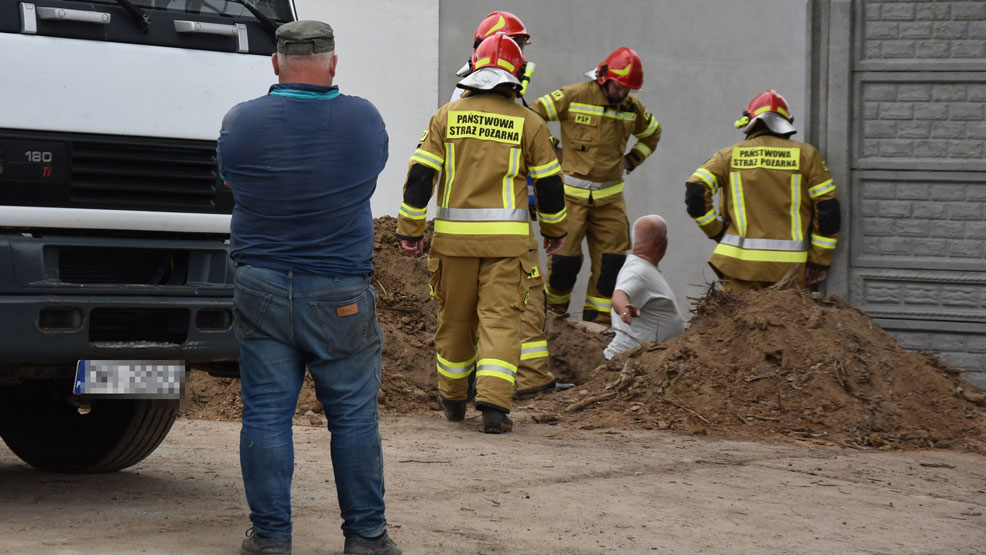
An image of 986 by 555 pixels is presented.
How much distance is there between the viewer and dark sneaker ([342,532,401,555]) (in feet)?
14.6

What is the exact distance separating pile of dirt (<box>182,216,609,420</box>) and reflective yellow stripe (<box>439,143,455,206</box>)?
1.74 metres

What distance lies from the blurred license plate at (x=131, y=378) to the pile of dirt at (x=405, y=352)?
3.14 metres

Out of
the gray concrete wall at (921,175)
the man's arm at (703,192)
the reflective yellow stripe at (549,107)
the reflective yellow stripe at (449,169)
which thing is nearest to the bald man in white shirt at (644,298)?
the man's arm at (703,192)

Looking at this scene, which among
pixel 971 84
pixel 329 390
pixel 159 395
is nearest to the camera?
pixel 329 390

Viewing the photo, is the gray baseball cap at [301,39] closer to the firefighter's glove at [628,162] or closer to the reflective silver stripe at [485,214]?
the reflective silver stripe at [485,214]

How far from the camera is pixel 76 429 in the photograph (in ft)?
20.2

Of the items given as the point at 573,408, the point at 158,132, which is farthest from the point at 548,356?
the point at 158,132

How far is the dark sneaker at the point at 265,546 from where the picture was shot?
4375 millimetres

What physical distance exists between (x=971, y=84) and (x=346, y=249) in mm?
6524

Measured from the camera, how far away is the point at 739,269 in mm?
9727

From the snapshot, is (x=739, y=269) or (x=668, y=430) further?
(x=739, y=269)

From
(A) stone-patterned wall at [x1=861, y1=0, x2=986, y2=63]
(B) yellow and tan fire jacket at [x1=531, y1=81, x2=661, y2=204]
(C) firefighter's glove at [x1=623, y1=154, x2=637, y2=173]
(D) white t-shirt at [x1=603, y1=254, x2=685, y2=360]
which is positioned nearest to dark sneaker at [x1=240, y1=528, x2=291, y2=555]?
(D) white t-shirt at [x1=603, y1=254, x2=685, y2=360]

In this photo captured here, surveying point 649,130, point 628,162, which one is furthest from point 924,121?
point 628,162

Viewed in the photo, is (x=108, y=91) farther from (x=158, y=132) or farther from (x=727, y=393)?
(x=727, y=393)
